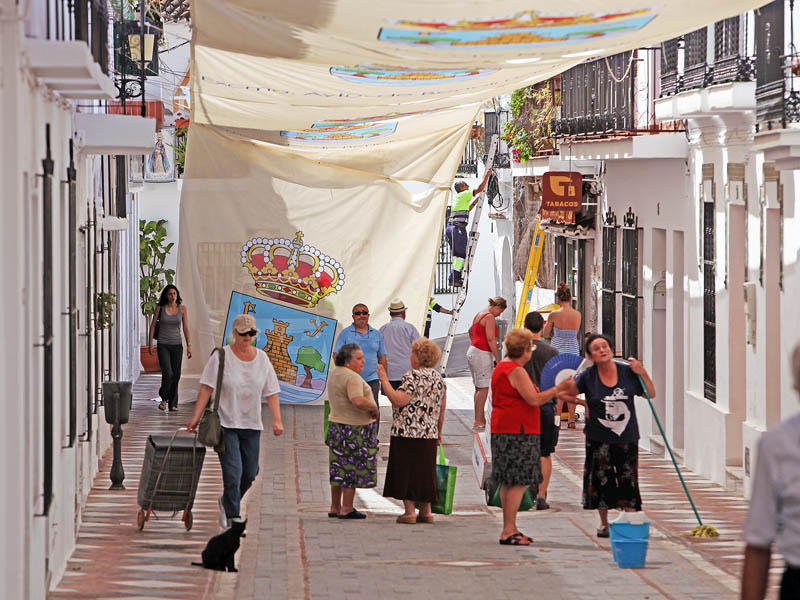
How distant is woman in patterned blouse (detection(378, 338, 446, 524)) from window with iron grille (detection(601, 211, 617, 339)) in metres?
8.84

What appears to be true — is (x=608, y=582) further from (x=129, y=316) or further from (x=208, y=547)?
(x=129, y=316)

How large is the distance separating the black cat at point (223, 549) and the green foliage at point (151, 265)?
67.8 feet

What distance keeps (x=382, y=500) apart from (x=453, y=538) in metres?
2.52

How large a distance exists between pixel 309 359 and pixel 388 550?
10.5 metres

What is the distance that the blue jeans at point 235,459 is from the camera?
1139 cm


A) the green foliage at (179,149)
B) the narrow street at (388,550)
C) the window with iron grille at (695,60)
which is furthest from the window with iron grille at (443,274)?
the narrow street at (388,550)

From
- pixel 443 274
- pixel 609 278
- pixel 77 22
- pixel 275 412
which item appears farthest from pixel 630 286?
pixel 443 274

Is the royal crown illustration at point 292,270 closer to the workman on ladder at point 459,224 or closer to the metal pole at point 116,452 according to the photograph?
the metal pole at point 116,452

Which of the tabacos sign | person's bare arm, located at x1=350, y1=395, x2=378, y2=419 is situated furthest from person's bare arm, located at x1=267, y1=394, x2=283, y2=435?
the tabacos sign

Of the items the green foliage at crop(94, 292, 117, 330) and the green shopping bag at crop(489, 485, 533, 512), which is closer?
the green shopping bag at crop(489, 485, 533, 512)

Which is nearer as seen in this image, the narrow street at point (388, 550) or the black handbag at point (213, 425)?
the narrow street at point (388, 550)

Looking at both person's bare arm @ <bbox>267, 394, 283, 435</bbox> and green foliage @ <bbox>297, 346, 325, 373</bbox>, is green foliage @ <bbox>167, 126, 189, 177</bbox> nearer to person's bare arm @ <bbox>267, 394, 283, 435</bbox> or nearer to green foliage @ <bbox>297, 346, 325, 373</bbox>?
green foliage @ <bbox>297, 346, 325, 373</bbox>

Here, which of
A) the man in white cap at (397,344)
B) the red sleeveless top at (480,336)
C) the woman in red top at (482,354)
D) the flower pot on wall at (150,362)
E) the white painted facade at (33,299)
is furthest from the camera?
the flower pot on wall at (150,362)

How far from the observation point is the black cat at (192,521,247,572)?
10523mm
